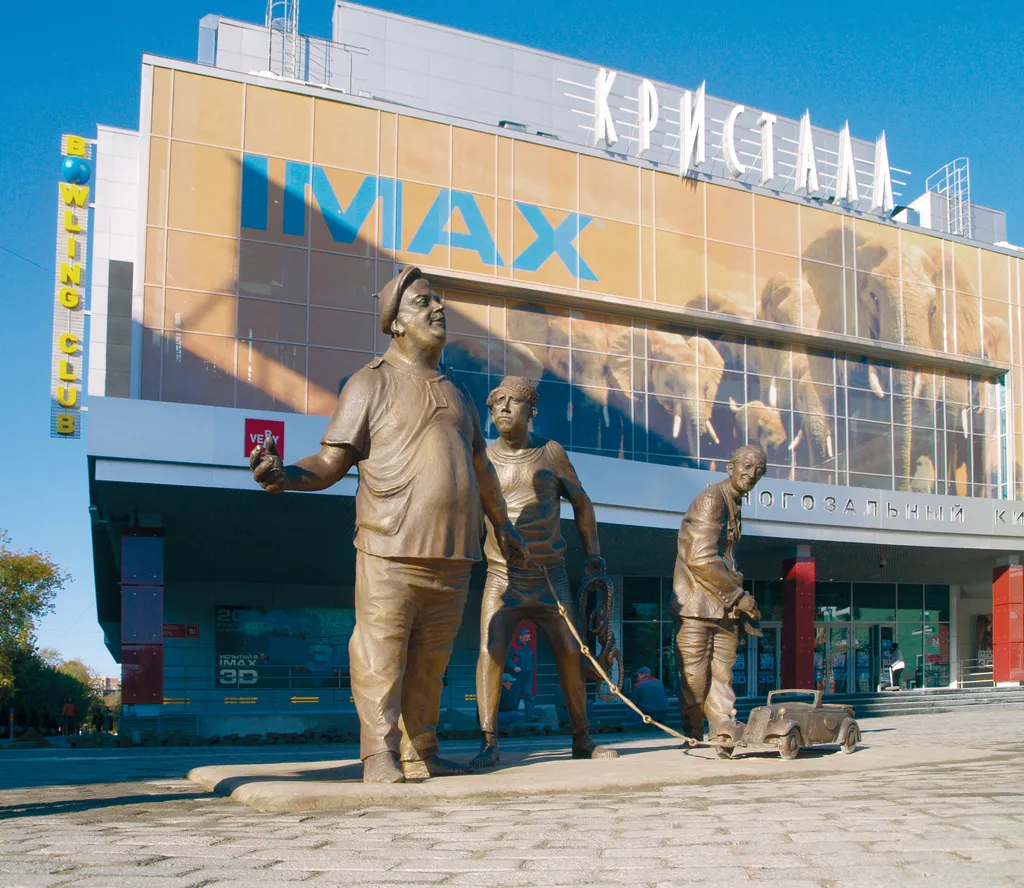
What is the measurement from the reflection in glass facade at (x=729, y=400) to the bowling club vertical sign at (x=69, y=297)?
8.32 meters

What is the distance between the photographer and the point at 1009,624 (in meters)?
32.0

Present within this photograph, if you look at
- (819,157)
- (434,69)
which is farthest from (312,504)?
(819,157)

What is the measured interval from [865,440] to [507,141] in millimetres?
13274

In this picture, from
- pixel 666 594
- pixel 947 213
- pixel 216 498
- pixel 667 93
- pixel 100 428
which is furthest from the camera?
pixel 947 213

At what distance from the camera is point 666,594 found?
32.7m

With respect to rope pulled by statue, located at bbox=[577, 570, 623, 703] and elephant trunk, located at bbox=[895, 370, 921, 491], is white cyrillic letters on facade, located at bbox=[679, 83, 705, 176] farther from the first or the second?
rope pulled by statue, located at bbox=[577, 570, 623, 703]

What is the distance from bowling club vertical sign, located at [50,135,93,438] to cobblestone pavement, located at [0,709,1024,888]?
2163 cm

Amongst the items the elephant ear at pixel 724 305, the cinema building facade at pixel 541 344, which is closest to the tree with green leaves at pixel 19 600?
the cinema building facade at pixel 541 344

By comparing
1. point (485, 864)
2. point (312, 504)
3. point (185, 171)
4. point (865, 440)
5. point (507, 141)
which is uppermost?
point (507, 141)

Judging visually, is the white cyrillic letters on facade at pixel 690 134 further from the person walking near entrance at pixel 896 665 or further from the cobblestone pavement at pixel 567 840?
the cobblestone pavement at pixel 567 840

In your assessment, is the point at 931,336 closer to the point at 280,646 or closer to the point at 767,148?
the point at 767,148

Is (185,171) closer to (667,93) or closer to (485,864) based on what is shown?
(667,93)

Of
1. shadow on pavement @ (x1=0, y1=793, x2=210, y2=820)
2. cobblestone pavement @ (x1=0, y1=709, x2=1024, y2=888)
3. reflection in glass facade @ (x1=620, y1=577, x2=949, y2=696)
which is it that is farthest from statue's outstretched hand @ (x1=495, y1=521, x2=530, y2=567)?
reflection in glass facade @ (x1=620, y1=577, x2=949, y2=696)

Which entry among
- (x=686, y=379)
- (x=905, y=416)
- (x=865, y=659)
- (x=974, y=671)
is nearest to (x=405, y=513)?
(x=686, y=379)
